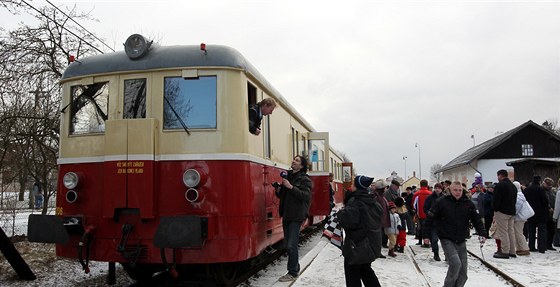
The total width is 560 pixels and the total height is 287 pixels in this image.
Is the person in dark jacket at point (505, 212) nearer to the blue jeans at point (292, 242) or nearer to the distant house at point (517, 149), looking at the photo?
the blue jeans at point (292, 242)

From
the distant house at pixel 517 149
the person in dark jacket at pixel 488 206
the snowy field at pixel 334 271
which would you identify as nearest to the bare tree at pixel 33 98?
the snowy field at pixel 334 271

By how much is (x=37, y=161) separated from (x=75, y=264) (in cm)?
344

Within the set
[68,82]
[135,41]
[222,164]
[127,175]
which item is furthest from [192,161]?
[68,82]

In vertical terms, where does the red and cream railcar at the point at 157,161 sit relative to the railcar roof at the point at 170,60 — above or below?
below

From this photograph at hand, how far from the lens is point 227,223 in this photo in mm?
5844

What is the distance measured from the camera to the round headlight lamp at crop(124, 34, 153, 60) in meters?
6.32

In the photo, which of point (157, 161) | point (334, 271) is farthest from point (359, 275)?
point (157, 161)

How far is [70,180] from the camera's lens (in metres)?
6.15

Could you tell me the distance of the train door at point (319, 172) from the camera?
9.84 metres

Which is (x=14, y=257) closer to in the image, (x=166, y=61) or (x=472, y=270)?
(x=166, y=61)

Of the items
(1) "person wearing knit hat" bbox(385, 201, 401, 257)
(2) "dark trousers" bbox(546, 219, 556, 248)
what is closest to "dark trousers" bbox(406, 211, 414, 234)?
(2) "dark trousers" bbox(546, 219, 556, 248)

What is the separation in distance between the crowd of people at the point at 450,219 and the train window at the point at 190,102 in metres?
2.06

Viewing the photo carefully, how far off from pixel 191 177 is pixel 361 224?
2096 mm

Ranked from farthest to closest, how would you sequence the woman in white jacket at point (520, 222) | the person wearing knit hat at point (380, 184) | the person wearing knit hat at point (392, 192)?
the person wearing knit hat at point (392, 192) → the woman in white jacket at point (520, 222) → the person wearing knit hat at point (380, 184)
